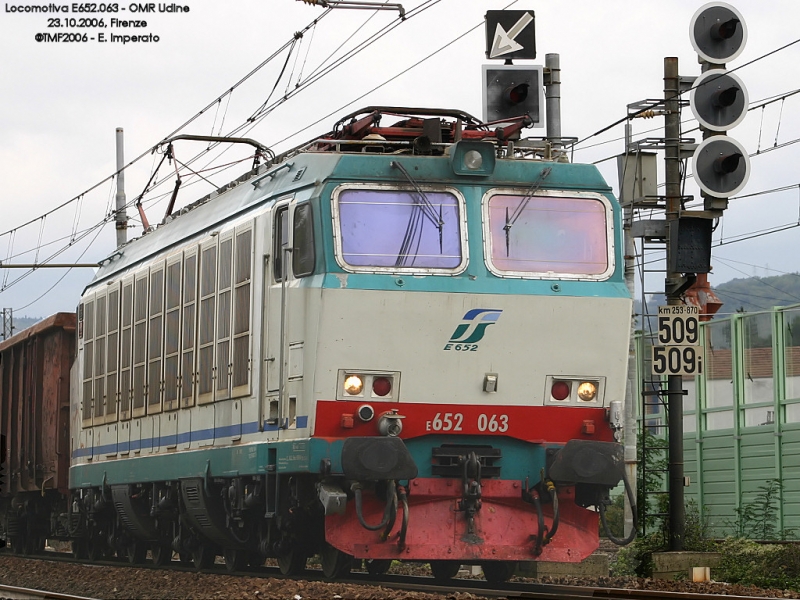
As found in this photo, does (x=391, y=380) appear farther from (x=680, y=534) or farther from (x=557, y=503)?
(x=680, y=534)

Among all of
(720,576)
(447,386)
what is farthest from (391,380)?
(720,576)

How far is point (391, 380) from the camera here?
1256 centimetres

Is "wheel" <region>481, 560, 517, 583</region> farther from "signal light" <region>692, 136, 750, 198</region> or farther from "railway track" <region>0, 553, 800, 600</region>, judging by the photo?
"signal light" <region>692, 136, 750, 198</region>

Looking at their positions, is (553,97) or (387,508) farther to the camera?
(553,97)

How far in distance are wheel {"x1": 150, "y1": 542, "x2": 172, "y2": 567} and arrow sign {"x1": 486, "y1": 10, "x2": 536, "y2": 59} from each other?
7283 mm

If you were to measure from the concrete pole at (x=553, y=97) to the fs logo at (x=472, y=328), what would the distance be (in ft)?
17.2

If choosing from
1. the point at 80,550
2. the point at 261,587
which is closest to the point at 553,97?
the point at 261,587

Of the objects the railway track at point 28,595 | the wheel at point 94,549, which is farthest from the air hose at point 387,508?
the wheel at point 94,549

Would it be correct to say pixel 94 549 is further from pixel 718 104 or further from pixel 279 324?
pixel 718 104

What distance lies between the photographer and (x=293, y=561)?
14.2 meters

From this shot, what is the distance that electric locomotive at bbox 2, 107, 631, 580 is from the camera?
12.4 metres

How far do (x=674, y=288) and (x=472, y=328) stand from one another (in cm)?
550

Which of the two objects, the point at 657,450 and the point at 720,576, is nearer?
the point at 720,576

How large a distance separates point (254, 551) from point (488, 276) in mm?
4308
